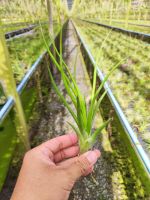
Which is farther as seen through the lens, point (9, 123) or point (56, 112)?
point (56, 112)

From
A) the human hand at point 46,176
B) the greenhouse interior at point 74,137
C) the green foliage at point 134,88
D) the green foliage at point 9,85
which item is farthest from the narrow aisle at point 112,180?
the human hand at point 46,176

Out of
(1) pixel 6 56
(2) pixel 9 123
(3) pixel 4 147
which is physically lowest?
(3) pixel 4 147

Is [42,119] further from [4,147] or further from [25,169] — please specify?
[25,169]

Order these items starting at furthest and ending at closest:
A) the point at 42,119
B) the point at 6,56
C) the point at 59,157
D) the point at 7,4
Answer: the point at 7,4 → the point at 42,119 → the point at 6,56 → the point at 59,157

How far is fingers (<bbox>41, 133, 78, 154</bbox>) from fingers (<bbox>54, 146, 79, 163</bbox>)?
0.02 m

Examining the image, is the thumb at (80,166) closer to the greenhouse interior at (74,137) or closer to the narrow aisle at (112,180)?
the greenhouse interior at (74,137)

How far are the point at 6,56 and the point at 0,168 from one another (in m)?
0.96

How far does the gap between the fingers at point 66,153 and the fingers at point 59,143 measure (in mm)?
22

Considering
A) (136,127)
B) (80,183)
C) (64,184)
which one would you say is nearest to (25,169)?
(64,184)

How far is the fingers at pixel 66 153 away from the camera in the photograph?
129cm

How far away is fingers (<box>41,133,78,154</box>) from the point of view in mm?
1218

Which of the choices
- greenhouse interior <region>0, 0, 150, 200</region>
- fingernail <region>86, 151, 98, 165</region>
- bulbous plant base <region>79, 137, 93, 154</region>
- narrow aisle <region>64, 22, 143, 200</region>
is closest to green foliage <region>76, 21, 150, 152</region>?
greenhouse interior <region>0, 0, 150, 200</region>

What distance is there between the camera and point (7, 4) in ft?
32.1

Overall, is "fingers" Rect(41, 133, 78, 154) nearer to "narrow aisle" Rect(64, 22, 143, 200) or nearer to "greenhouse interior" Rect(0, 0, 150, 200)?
"greenhouse interior" Rect(0, 0, 150, 200)
